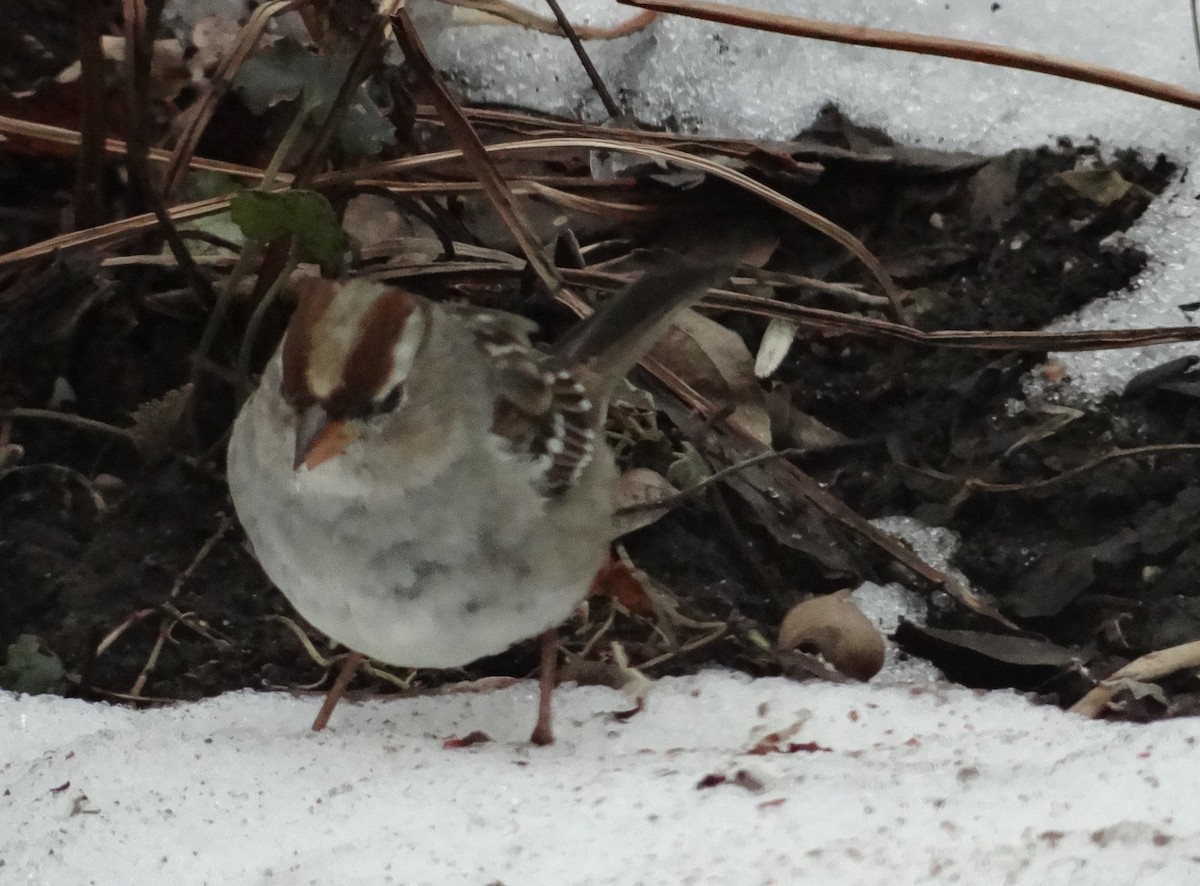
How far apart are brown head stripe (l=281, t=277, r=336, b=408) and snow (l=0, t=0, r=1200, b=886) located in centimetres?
46

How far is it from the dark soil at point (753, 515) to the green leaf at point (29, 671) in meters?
0.02

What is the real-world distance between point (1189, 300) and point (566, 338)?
1.12 metres

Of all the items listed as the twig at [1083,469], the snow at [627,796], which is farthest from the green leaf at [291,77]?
the twig at [1083,469]

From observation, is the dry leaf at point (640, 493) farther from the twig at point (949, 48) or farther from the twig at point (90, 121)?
the twig at point (90, 121)

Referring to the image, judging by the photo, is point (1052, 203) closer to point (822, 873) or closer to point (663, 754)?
point (663, 754)

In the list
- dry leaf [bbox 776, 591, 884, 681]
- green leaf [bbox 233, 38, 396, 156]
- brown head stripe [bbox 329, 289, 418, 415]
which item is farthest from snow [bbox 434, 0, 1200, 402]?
brown head stripe [bbox 329, 289, 418, 415]

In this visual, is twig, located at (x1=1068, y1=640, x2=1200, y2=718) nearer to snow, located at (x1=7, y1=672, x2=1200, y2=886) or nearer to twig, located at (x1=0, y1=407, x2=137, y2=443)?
snow, located at (x1=7, y1=672, x2=1200, y2=886)

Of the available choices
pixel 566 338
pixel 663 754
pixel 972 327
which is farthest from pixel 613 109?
pixel 663 754

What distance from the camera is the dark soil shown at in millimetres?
1860

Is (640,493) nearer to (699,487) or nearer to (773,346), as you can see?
(699,487)

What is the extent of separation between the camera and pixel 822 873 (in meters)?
1.14

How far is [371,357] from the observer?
4.78ft

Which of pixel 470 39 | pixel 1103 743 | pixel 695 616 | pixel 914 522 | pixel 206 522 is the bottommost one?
pixel 206 522

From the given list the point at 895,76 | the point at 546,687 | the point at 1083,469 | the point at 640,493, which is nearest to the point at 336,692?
the point at 546,687
